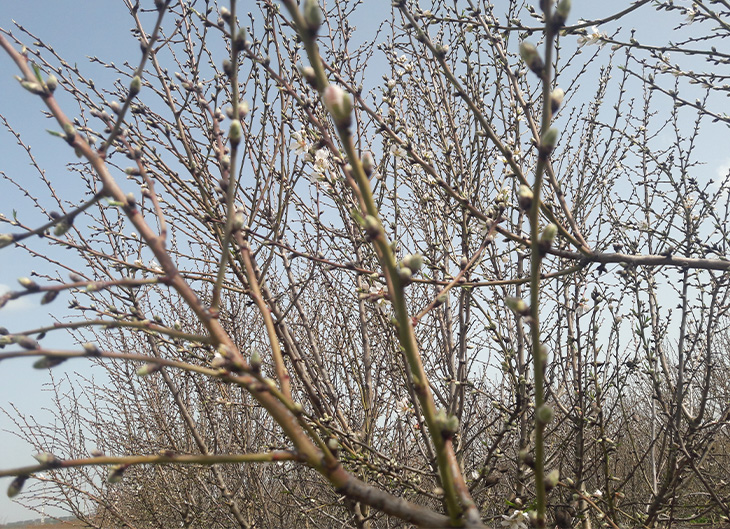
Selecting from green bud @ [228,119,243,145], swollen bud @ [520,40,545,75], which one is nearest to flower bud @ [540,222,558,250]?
swollen bud @ [520,40,545,75]

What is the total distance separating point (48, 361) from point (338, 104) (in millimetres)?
618

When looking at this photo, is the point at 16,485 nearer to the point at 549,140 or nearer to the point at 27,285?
the point at 27,285

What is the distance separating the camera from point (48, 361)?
0.81 m

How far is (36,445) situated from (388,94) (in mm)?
8793

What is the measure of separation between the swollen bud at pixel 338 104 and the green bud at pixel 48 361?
0.58m

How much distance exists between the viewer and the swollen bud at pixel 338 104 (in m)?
0.64

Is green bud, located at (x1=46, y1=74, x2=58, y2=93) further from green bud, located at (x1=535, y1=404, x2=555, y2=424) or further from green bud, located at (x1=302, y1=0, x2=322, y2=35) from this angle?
green bud, located at (x1=535, y1=404, x2=555, y2=424)

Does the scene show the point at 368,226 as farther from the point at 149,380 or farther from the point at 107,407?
the point at 107,407

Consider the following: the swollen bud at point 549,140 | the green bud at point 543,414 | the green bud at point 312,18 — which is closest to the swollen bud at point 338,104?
the green bud at point 312,18

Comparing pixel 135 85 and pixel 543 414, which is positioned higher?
pixel 135 85

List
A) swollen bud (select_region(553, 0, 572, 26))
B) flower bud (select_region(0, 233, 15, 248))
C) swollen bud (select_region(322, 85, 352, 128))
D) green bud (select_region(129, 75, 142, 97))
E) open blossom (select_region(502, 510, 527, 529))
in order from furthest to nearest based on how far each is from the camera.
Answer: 1. open blossom (select_region(502, 510, 527, 529))
2. green bud (select_region(129, 75, 142, 97))
3. flower bud (select_region(0, 233, 15, 248))
4. swollen bud (select_region(553, 0, 572, 26))
5. swollen bud (select_region(322, 85, 352, 128))

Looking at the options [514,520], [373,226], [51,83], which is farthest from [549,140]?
[514,520]

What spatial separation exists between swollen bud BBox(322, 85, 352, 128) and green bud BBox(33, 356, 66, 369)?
58cm

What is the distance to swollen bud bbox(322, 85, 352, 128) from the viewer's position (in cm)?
64
